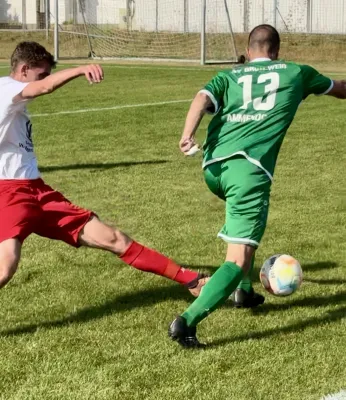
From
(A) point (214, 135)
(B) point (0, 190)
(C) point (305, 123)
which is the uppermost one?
(A) point (214, 135)

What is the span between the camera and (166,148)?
1327 centimetres

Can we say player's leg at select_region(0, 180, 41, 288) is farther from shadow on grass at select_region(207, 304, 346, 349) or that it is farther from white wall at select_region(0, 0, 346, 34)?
white wall at select_region(0, 0, 346, 34)

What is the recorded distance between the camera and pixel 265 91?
17.4 feet

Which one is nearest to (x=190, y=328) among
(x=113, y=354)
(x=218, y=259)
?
(x=113, y=354)

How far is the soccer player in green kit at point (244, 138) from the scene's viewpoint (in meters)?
5.15

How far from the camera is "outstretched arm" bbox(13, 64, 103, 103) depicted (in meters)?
4.86

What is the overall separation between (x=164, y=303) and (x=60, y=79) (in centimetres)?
180

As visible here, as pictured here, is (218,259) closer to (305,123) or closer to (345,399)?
(345,399)

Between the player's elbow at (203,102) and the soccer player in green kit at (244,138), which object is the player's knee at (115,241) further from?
the player's elbow at (203,102)

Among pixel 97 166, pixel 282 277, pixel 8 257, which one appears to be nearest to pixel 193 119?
pixel 282 277

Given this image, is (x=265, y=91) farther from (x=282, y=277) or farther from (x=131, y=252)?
(x=131, y=252)

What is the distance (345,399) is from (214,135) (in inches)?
71.5

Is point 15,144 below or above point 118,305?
above

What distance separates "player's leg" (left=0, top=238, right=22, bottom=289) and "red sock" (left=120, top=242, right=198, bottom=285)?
2.53ft
